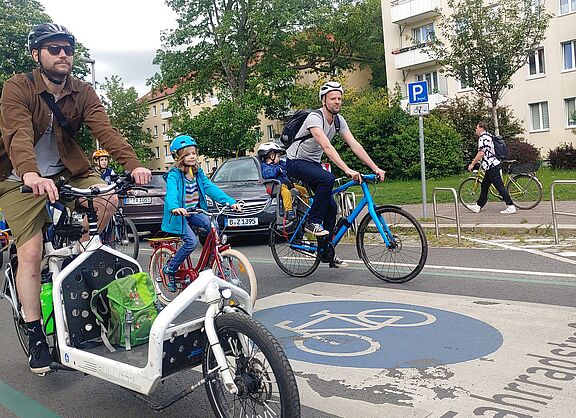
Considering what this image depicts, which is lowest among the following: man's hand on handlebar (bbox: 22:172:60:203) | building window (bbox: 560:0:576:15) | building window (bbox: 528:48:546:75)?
man's hand on handlebar (bbox: 22:172:60:203)

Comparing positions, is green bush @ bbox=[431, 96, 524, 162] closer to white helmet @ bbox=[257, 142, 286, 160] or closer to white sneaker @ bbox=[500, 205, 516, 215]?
white sneaker @ bbox=[500, 205, 516, 215]

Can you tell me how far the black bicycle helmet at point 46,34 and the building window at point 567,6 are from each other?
3560 cm

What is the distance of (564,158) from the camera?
27828mm

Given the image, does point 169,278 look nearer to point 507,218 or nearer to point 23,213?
point 23,213

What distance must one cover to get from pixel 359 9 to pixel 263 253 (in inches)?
1595

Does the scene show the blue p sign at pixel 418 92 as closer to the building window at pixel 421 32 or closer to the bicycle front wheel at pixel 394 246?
the bicycle front wheel at pixel 394 246

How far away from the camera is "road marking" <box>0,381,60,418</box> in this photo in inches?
153

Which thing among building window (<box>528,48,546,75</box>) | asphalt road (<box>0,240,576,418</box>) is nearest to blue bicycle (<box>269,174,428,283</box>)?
asphalt road (<box>0,240,576,418</box>)

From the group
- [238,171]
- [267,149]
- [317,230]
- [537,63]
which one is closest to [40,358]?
[317,230]

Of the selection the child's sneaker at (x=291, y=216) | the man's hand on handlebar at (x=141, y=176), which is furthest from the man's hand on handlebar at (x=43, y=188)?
the child's sneaker at (x=291, y=216)

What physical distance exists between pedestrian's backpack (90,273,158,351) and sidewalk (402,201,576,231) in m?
8.28

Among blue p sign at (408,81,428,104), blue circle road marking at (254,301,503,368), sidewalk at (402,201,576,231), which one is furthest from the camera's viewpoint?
blue p sign at (408,81,428,104)

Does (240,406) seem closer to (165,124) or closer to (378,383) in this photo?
(378,383)

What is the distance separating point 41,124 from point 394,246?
394cm
